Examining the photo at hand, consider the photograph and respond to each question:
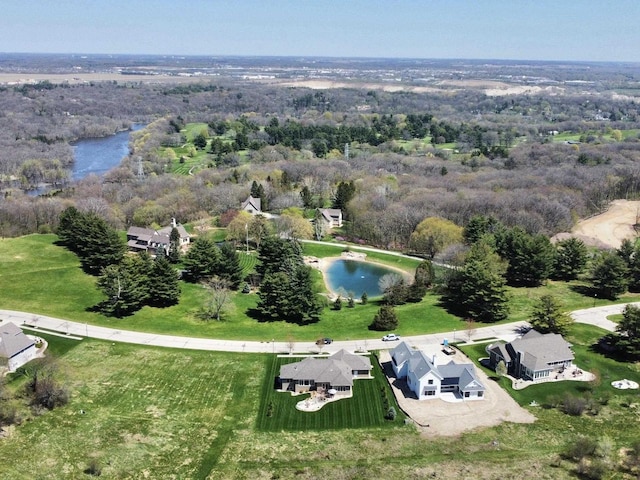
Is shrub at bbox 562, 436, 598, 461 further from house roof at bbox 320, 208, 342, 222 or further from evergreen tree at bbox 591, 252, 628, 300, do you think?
house roof at bbox 320, 208, 342, 222

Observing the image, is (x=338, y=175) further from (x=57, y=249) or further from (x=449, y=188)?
(x=57, y=249)

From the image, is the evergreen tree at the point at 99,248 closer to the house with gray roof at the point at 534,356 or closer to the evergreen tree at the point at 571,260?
the house with gray roof at the point at 534,356

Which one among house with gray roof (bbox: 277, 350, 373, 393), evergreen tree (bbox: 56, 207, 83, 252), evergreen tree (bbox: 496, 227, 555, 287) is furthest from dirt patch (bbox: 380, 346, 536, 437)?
evergreen tree (bbox: 56, 207, 83, 252)

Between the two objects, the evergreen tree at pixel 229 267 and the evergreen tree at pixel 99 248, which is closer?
the evergreen tree at pixel 229 267

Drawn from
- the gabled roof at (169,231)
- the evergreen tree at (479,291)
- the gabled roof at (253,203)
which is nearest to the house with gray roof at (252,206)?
the gabled roof at (253,203)

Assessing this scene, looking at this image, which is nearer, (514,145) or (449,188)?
(449,188)

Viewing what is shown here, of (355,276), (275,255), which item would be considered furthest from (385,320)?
(355,276)

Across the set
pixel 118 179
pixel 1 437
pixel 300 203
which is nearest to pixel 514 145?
pixel 300 203
